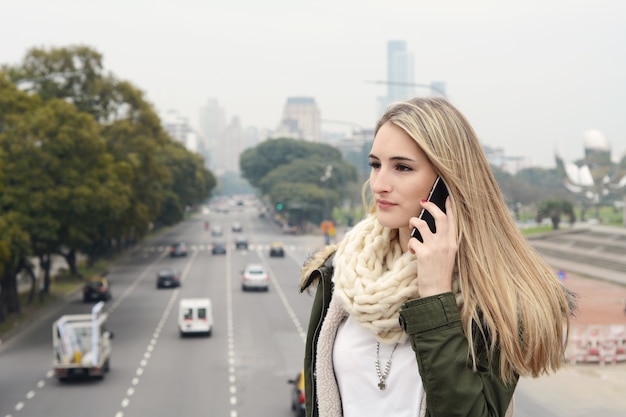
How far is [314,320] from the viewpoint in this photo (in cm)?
329

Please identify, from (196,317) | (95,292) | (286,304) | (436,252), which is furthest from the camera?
(95,292)

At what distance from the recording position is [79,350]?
1000 inches

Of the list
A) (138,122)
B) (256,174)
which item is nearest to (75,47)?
(138,122)

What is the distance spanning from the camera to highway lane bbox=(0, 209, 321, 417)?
2208 cm

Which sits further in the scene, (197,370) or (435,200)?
(197,370)

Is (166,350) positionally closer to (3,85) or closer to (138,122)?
(3,85)

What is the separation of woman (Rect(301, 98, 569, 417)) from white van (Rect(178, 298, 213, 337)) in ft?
95.0

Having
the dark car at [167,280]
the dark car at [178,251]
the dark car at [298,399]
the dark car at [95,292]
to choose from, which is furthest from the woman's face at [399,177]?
the dark car at [178,251]

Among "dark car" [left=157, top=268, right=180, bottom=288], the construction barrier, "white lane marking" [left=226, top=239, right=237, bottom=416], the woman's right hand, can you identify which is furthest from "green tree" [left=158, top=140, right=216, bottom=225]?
the woman's right hand

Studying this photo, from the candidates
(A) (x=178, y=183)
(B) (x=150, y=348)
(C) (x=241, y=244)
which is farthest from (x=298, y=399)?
(A) (x=178, y=183)

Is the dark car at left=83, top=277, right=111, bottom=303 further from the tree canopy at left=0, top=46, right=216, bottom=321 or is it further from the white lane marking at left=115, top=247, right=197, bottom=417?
the white lane marking at left=115, top=247, right=197, bottom=417

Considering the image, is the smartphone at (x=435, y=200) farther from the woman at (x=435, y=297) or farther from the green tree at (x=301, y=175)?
the green tree at (x=301, y=175)

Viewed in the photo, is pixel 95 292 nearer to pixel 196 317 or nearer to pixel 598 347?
pixel 196 317

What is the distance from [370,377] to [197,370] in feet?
77.8
